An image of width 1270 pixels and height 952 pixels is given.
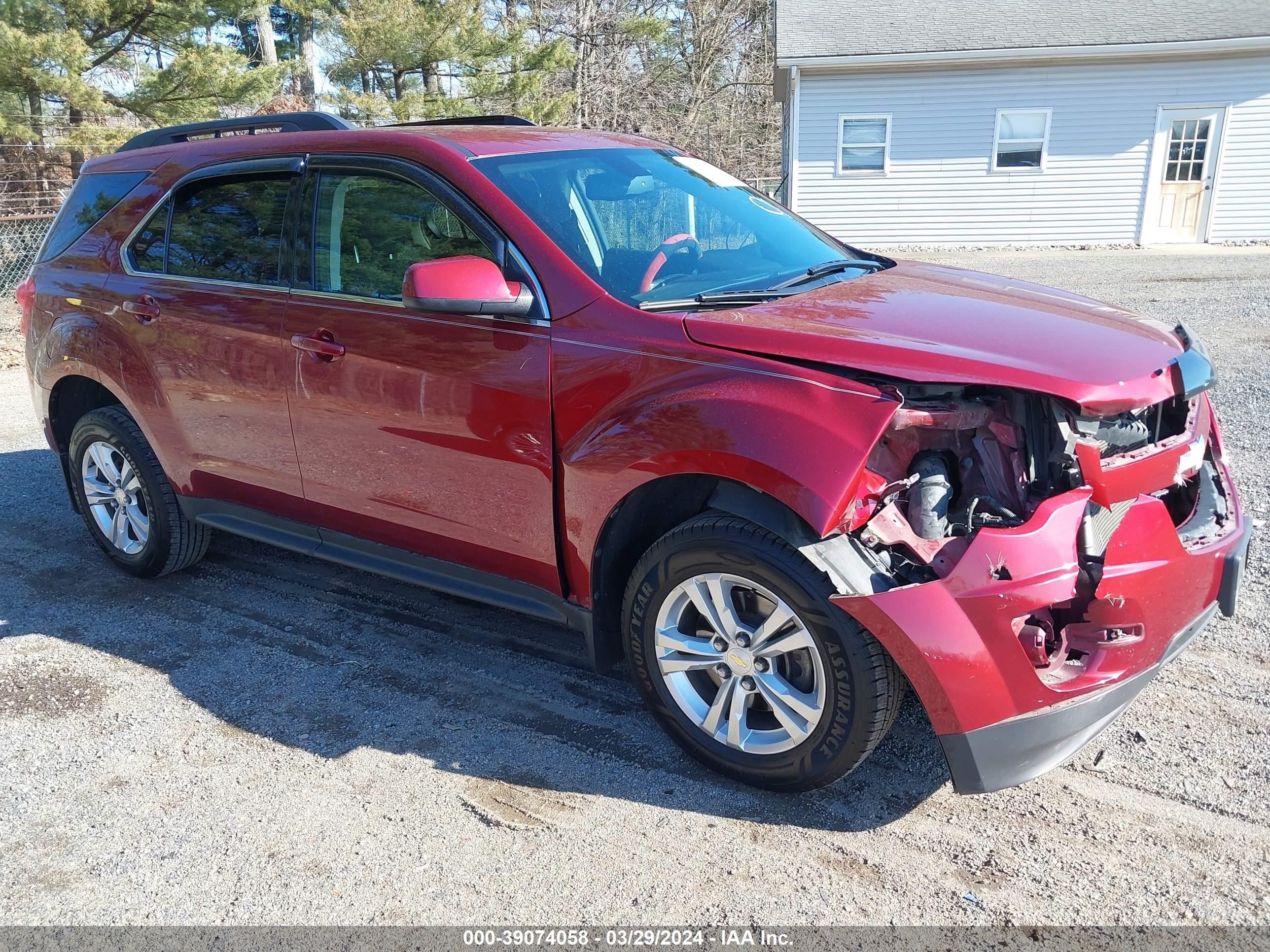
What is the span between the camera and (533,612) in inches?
Result: 132

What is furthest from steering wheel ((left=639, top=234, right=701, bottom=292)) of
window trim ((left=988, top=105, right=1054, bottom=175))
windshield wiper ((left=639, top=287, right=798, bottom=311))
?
window trim ((left=988, top=105, right=1054, bottom=175))

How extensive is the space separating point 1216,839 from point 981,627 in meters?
0.97

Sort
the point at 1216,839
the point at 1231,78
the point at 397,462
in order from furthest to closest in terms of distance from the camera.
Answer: the point at 1231,78 < the point at 397,462 < the point at 1216,839

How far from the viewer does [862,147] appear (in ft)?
58.8

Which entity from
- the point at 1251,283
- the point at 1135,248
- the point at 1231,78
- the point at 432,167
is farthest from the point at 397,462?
the point at 1231,78

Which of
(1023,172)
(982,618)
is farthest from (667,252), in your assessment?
(1023,172)

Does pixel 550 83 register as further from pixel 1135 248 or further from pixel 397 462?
pixel 397 462

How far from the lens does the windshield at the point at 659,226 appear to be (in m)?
3.24

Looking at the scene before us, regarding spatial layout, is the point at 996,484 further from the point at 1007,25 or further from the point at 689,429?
the point at 1007,25

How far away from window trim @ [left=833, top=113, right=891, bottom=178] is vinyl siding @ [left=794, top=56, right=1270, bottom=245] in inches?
2.5

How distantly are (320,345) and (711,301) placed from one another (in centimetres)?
153

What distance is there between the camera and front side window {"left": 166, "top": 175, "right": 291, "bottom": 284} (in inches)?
152

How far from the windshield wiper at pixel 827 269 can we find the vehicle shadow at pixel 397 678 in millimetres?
1585

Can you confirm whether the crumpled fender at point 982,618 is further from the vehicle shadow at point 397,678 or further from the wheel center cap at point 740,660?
the vehicle shadow at point 397,678
